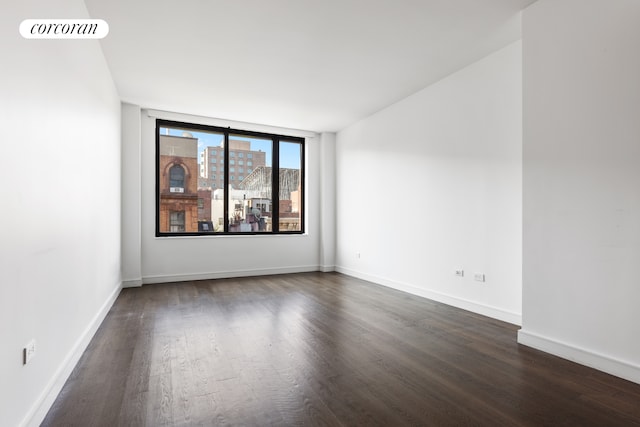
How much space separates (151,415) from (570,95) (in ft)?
11.4

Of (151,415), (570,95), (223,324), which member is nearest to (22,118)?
(151,415)

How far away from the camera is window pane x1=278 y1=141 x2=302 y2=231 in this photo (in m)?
6.46

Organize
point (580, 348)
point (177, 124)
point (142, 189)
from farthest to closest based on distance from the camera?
1. point (177, 124)
2. point (142, 189)
3. point (580, 348)

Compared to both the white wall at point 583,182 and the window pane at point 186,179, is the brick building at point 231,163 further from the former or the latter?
the white wall at point 583,182

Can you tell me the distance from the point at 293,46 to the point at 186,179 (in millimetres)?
3313

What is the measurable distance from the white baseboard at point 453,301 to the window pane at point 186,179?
3049 mm

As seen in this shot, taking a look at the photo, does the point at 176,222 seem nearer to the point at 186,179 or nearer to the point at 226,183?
the point at 186,179

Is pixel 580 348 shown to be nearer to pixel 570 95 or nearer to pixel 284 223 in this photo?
pixel 570 95

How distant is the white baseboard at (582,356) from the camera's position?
2.10 m

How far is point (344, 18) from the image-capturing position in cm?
281

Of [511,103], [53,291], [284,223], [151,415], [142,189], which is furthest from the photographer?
[284,223]

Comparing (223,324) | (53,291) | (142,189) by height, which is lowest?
(223,324)

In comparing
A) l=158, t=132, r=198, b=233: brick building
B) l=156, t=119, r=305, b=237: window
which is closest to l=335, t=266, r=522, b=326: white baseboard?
l=156, t=119, r=305, b=237: window

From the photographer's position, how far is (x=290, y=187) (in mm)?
6551
